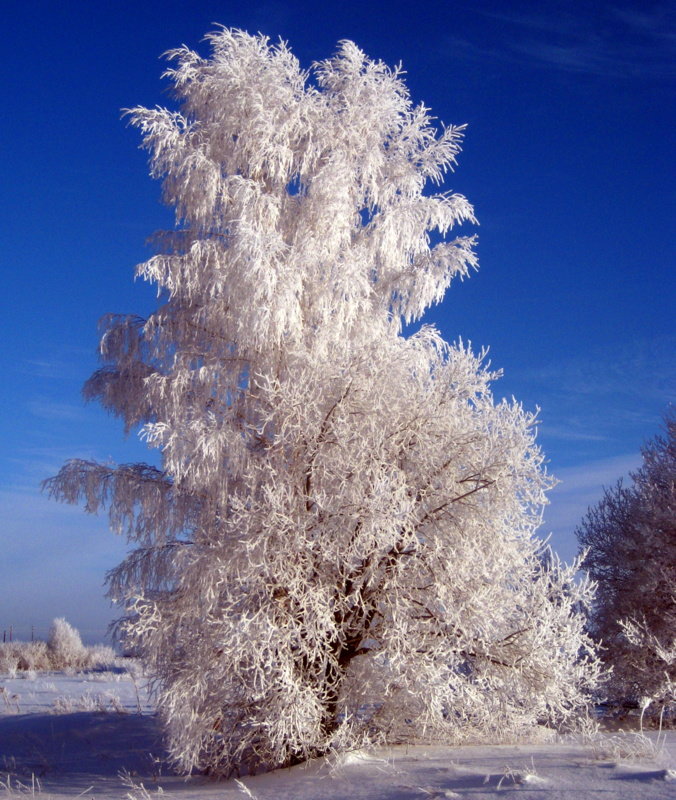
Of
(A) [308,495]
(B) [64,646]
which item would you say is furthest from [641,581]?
(B) [64,646]

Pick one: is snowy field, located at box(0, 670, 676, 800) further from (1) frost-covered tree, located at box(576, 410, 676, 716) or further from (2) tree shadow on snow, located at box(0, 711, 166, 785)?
(1) frost-covered tree, located at box(576, 410, 676, 716)

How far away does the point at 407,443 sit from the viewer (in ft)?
26.7

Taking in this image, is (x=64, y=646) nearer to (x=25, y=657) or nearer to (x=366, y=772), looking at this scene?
(x=25, y=657)

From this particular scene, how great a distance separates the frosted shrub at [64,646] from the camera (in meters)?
26.8


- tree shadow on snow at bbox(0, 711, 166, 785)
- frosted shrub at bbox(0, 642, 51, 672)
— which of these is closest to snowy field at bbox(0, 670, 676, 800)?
tree shadow on snow at bbox(0, 711, 166, 785)

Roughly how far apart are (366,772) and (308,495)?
268 centimetres

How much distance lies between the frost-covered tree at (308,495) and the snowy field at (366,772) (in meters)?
0.35

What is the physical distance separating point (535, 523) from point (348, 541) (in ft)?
6.85

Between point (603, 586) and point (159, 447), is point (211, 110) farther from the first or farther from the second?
point (603, 586)

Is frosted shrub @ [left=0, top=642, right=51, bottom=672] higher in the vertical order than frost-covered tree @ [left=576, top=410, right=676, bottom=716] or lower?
lower

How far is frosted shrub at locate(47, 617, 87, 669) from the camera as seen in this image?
26.8 metres

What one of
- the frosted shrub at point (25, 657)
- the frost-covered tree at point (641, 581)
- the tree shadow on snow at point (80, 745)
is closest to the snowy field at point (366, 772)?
the tree shadow on snow at point (80, 745)

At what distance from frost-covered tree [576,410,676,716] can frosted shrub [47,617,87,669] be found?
19.3 m

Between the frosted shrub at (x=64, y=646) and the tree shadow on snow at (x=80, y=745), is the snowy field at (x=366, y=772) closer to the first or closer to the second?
the tree shadow on snow at (x=80, y=745)
